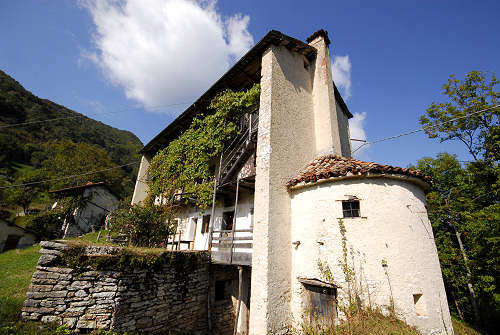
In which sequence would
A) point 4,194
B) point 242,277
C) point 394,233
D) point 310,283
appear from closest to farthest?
point 394,233, point 310,283, point 242,277, point 4,194

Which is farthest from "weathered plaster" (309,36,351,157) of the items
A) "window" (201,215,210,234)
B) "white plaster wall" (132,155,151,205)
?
"white plaster wall" (132,155,151,205)

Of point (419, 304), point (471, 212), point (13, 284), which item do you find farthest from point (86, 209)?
point (471, 212)

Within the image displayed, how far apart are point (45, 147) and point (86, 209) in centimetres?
4420

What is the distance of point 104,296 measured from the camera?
5.95m

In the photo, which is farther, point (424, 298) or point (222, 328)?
point (222, 328)

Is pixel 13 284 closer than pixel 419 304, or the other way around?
pixel 419 304

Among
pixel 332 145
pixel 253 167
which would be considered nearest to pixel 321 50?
pixel 332 145

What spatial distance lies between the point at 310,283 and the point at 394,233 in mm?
2908

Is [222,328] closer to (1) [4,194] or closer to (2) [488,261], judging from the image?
(2) [488,261]

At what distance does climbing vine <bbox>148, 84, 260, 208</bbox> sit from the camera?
1056cm

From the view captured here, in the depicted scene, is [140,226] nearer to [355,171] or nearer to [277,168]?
[277,168]

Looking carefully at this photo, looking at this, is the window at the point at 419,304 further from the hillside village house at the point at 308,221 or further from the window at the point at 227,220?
the window at the point at 227,220

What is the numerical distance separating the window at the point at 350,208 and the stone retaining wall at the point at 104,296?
247 inches

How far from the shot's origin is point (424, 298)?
5754mm
